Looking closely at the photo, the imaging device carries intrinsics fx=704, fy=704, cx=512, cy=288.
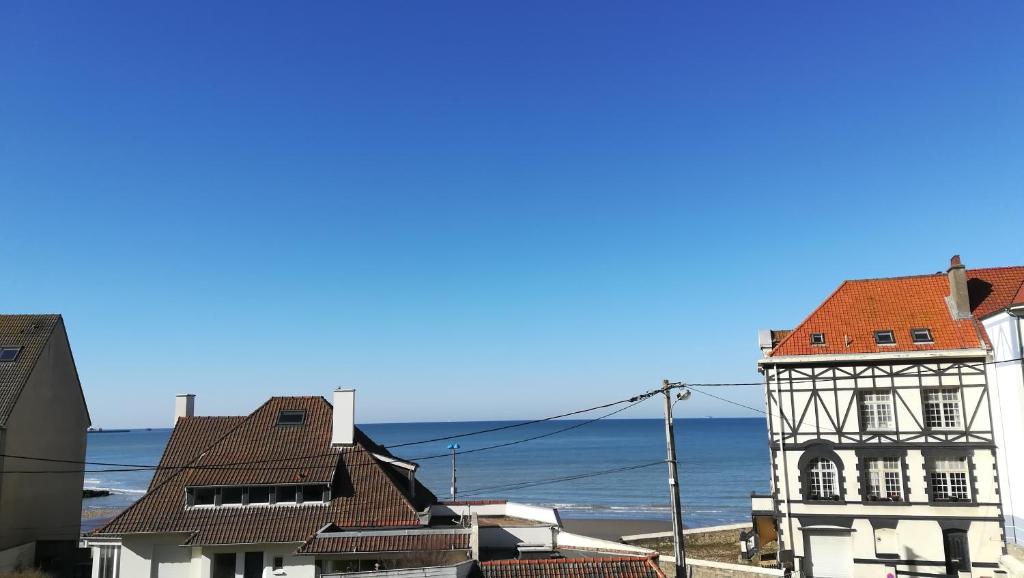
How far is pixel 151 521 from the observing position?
23.8 metres

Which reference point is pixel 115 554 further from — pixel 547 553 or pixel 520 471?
pixel 520 471

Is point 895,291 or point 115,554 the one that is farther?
point 895,291

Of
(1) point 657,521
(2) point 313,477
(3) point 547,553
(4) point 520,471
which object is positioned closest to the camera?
(3) point 547,553

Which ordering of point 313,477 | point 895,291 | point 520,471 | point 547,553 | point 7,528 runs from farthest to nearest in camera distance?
point 520,471, point 895,291, point 7,528, point 313,477, point 547,553

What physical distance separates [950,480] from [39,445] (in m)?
36.0

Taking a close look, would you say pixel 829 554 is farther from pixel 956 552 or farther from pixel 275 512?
pixel 275 512

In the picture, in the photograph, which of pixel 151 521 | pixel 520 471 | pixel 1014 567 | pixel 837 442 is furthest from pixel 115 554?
pixel 520 471

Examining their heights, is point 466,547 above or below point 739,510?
above

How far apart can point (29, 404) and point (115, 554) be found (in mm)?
9045

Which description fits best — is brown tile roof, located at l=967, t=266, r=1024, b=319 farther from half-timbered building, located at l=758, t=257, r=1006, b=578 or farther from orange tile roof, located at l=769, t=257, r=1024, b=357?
half-timbered building, located at l=758, t=257, r=1006, b=578

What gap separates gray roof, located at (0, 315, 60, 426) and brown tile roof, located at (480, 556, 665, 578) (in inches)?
839

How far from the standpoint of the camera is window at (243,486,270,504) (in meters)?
25.0

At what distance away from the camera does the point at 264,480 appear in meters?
25.2

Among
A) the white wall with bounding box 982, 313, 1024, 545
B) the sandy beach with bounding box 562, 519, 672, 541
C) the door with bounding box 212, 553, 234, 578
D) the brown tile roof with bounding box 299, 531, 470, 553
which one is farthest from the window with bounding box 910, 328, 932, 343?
the sandy beach with bounding box 562, 519, 672, 541
